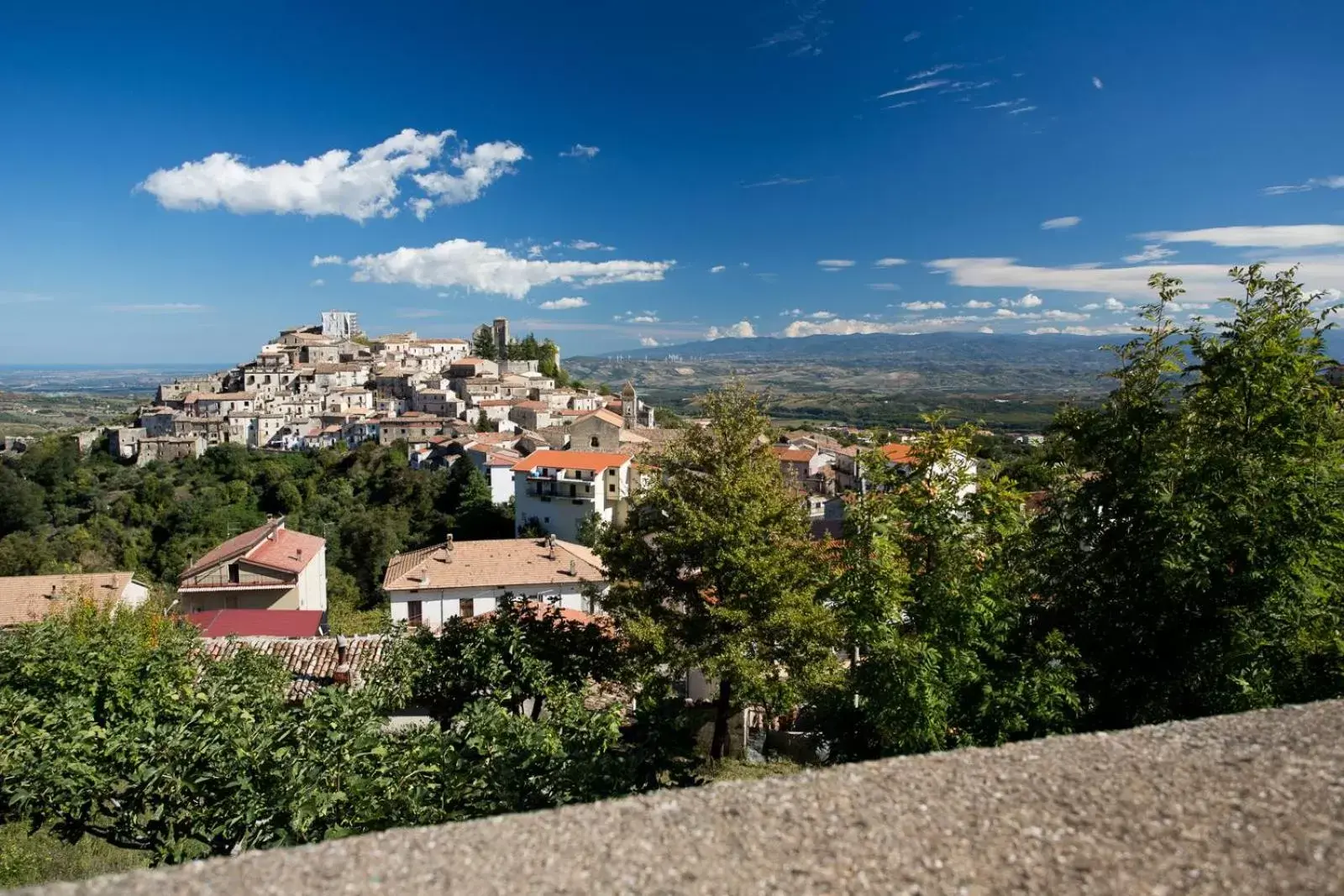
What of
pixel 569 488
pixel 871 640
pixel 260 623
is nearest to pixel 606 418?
pixel 569 488

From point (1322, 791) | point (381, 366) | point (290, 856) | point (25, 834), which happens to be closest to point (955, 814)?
point (1322, 791)

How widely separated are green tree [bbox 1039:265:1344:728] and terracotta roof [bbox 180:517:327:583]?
29664 mm

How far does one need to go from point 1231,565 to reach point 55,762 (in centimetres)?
1300

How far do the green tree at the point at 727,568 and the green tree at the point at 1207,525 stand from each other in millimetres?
A: 3534

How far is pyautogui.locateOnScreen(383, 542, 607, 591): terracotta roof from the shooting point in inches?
1141

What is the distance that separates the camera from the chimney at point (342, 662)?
1527 cm

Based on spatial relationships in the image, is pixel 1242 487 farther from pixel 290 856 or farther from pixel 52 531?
pixel 52 531

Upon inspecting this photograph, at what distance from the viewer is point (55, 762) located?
8359 mm

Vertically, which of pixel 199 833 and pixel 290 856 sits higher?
pixel 290 856

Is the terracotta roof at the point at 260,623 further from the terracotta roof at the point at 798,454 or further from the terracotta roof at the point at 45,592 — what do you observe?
the terracotta roof at the point at 798,454

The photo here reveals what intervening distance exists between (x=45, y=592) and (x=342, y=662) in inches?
726

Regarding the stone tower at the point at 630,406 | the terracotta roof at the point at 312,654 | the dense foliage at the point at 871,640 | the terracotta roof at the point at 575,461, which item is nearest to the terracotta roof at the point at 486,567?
the terracotta roof at the point at 312,654

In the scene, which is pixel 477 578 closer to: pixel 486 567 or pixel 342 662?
pixel 486 567

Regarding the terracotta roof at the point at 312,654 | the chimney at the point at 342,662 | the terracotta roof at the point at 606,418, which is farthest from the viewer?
the terracotta roof at the point at 606,418
